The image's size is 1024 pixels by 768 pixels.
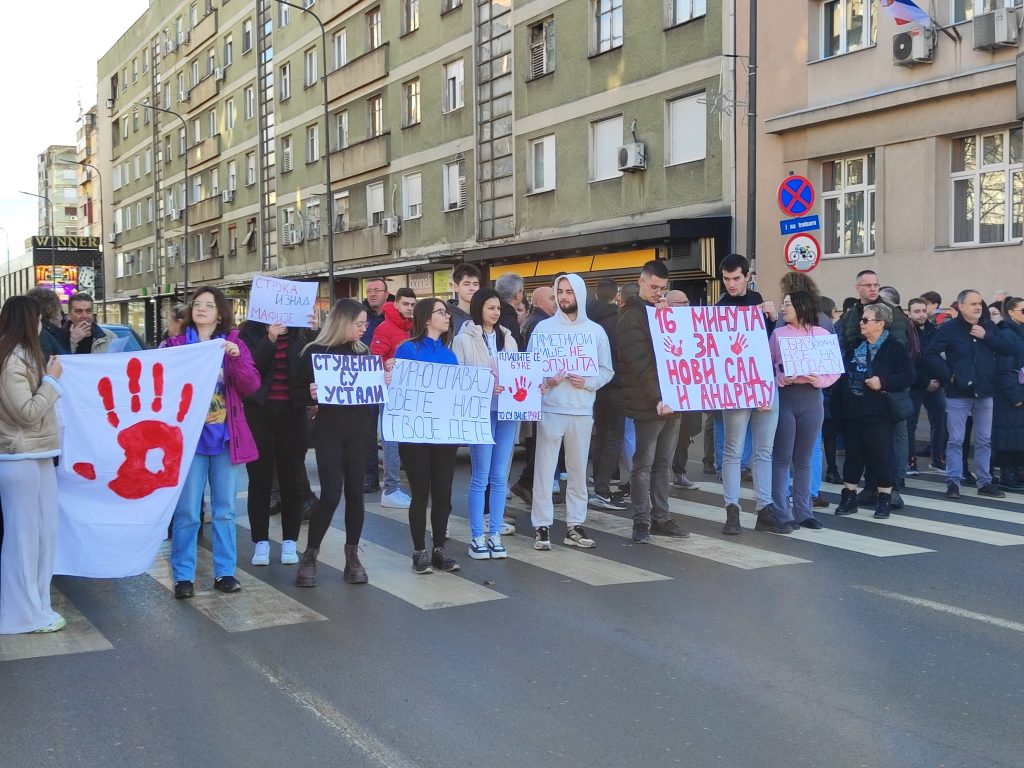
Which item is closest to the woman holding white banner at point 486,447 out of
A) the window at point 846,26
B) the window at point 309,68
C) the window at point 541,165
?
the window at point 846,26

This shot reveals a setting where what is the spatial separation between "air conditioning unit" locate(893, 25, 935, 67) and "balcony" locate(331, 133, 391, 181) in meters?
20.3

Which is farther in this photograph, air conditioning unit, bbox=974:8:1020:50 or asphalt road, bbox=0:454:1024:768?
air conditioning unit, bbox=974:8:1020:50

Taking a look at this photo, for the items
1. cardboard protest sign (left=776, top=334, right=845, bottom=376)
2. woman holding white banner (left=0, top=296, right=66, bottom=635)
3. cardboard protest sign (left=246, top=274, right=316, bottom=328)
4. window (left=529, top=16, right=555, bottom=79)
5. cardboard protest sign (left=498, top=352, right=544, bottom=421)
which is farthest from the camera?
window (left=529, top=16, right=555, bottom=79)

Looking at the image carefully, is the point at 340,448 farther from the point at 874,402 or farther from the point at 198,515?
the point at 874,402

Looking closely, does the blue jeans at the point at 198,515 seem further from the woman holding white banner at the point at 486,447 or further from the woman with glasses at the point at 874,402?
the woman with glasses at the point at 874,402

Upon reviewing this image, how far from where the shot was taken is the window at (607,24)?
25.5 m

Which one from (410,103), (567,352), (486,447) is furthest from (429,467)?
(410,103)

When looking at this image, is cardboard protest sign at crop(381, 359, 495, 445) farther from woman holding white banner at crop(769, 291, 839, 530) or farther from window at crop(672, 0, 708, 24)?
window at crop(672, 0, 708, 24)

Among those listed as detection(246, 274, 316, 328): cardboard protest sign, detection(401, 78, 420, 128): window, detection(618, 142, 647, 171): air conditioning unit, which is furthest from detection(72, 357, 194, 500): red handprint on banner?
detection(401, 78, 420, 128): window

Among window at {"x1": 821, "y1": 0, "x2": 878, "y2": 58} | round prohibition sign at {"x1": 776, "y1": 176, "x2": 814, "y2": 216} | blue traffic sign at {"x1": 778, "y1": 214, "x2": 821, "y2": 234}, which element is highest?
window at {"x1": 821, "y1": 0, "x2": 878, "y2": 58}

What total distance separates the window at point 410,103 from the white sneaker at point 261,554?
92.0 ft

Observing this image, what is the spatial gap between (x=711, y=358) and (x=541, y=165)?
2049 cm

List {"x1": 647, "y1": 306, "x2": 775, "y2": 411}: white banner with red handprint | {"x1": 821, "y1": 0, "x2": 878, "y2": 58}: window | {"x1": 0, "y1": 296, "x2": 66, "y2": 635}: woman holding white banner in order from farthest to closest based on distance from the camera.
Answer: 1. {"x1": 821, "y1": 0, "x2": 878, "y2": 58}: window
2. {"x1": 647, "y1": 306, "x2": 775, "y2": 411}: white banner with red handprint
3. {"x1": 0, "y1": 296, "x2": 66, "y2": 635}: woman holding white banner

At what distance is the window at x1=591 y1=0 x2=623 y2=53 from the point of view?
25.5m
